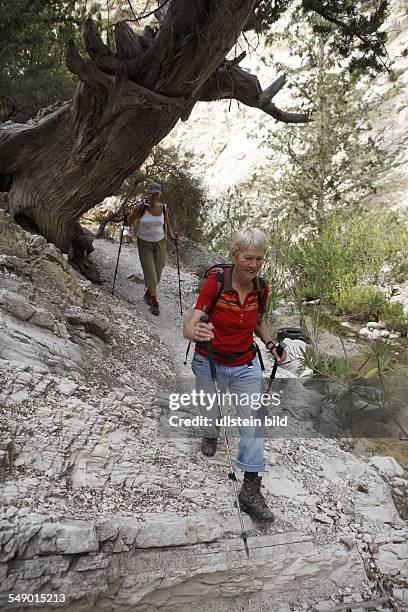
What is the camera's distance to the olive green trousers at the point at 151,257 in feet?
22.6

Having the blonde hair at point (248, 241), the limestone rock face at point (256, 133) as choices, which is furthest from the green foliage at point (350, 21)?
the limestone rock face at point (256, 133)

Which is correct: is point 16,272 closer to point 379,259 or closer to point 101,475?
point 101,475

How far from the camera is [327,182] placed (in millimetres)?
19891

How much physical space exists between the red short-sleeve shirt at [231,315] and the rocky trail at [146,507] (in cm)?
90

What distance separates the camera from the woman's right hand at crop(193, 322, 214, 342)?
2805 mm

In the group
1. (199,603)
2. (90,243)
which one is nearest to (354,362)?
(90,243)

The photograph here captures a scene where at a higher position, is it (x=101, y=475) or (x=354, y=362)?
(x=354, y=362)

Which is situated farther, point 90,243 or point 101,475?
point 90,243

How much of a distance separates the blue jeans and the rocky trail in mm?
370

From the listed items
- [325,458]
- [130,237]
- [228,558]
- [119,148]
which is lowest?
[228,558]

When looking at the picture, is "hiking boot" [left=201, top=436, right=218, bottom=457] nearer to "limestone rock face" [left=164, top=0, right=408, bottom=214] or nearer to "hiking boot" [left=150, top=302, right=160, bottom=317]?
"hiking boot" [left=150, top=302, right=160, bottom=317]

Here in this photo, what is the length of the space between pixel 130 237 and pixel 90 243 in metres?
4.50

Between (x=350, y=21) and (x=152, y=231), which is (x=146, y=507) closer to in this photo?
(x=152, y=231)

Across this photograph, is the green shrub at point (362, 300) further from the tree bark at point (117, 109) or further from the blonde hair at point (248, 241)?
the blonde hair at point (248, 241)
